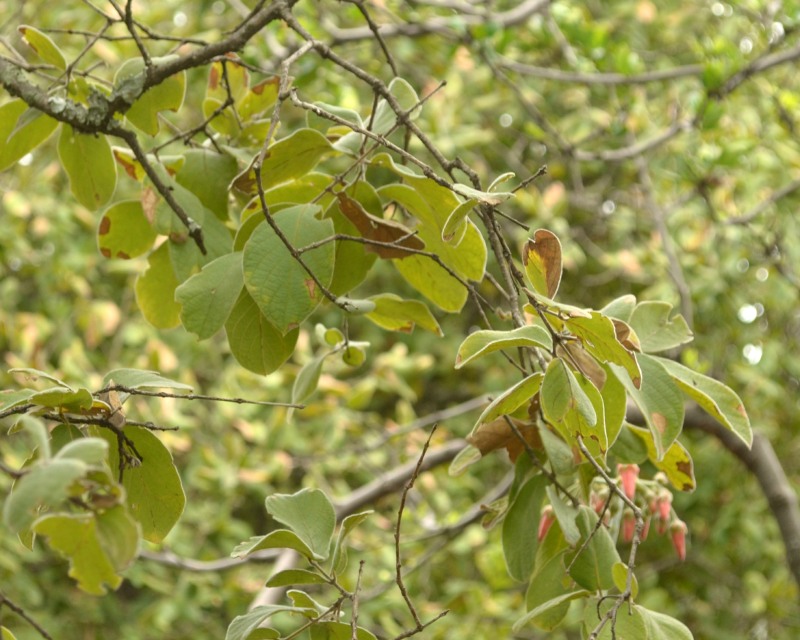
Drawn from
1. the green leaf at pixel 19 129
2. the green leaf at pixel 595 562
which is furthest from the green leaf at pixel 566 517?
the green leaf at pixel 19 129

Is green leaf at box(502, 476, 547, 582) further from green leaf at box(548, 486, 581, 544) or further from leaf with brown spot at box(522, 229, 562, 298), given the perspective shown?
leaf with brown spot at box(522, 229, 562, 298)

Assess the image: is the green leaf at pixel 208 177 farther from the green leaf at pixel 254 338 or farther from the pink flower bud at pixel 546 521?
the pink flower bud at pixel 546 521

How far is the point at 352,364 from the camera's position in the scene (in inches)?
29.2

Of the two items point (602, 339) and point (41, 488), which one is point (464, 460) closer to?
point (602, 339)

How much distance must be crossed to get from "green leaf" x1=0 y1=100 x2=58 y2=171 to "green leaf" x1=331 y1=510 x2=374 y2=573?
0.38m

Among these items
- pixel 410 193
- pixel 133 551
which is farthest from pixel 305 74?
pixel 133 551

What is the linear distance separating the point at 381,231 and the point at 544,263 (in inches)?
5.0

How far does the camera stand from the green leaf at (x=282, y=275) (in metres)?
0.57

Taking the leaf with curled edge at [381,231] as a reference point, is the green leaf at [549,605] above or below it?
below

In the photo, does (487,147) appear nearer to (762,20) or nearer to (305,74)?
(762,20)

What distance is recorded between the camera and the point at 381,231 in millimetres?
610

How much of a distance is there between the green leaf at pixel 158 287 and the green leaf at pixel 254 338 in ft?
0.39

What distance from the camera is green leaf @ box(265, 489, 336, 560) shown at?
56 centimetres

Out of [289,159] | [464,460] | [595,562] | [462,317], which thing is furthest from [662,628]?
[462,317]
